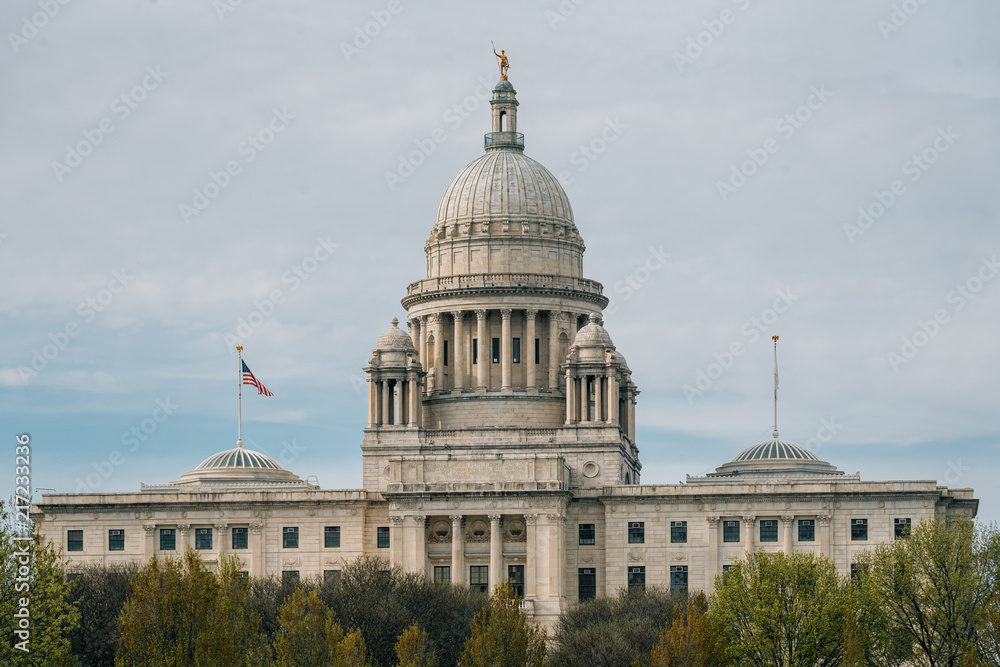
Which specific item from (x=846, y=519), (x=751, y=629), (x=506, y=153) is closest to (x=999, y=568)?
(x=751, y=629)

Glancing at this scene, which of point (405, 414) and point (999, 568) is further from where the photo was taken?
point (405, 414)

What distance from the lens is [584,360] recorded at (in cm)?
16112

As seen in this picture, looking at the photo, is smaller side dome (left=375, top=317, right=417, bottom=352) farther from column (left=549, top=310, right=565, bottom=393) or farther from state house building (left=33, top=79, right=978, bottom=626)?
column (left=549, top=310, right=565, bottom=393)

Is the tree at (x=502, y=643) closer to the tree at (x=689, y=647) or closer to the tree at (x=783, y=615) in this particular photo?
the tree at (x=689, y=647)

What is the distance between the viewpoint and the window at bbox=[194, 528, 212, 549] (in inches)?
6201

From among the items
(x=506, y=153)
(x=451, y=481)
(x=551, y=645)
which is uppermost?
(x=506, y=153)

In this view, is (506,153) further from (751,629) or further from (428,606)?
(751,629)

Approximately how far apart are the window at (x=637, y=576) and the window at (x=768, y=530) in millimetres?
8783

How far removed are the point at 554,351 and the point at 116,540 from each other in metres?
36.6

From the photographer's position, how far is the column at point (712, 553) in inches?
6048

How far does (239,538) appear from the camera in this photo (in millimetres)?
157500

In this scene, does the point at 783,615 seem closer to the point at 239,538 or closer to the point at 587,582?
the point at 587,582

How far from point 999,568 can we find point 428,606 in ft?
116

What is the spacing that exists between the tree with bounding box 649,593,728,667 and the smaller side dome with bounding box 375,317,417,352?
5165cm
